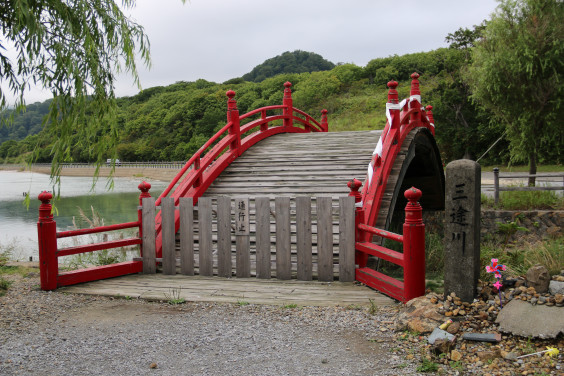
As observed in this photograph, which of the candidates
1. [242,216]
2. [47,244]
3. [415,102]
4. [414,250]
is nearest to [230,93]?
[242,216]

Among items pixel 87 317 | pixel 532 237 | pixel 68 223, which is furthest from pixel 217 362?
pixel 68 223

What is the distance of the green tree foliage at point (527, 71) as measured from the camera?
52.1ft

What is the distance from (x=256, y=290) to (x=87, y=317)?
169 cm

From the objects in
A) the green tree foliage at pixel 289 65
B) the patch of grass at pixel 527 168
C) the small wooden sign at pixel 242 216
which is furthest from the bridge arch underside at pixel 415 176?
the green tree foliage at pixel 289 65

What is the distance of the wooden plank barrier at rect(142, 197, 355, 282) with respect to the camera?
5379 mm

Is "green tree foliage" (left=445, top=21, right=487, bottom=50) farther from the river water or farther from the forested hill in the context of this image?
the river water

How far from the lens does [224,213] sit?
577cm

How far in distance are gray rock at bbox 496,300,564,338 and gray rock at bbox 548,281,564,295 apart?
19cm

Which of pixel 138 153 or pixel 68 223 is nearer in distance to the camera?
pixel 68 223

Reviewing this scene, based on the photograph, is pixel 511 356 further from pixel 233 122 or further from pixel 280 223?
pixel 233 122

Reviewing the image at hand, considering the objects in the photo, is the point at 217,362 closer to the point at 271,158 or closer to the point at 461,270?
the point at 461,270

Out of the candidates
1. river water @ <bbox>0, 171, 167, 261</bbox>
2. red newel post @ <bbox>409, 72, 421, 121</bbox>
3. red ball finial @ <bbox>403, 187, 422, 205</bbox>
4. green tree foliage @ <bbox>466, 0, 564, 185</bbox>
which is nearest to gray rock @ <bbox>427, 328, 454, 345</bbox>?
red ball finial @ <bbox>403, 187, 422, 205</bbox>

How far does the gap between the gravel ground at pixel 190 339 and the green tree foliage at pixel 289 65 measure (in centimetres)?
7309

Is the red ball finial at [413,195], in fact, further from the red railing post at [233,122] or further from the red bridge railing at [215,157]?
the red railing post at [233,122]
